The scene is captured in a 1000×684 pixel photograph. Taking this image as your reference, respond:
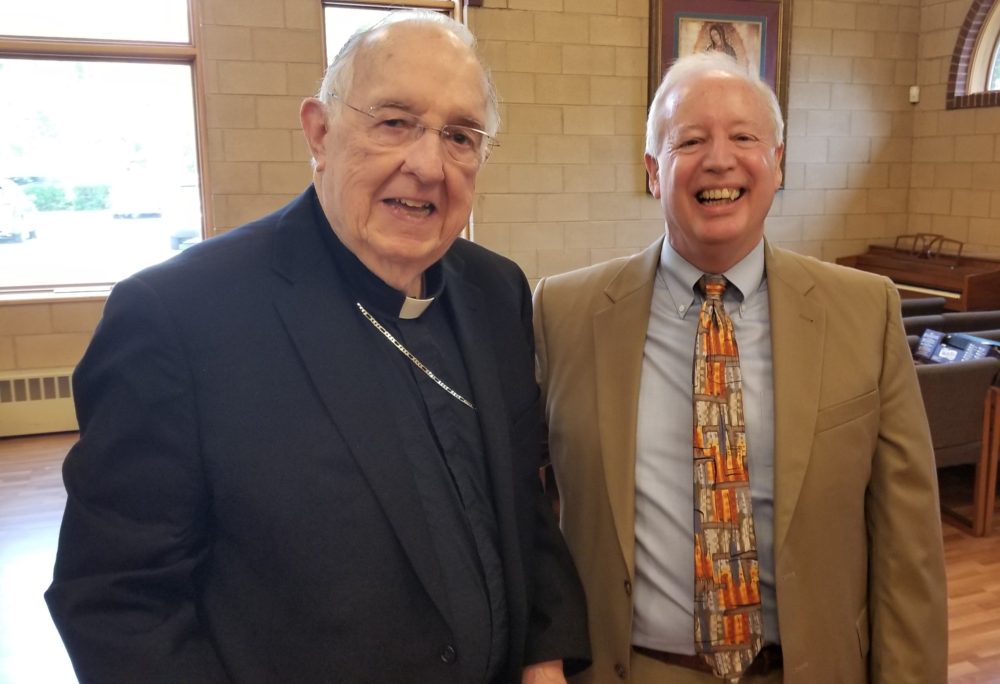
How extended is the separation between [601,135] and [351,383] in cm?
562

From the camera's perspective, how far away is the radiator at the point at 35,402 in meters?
5.41

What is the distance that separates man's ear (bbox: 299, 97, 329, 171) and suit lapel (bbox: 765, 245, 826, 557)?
2.86ft

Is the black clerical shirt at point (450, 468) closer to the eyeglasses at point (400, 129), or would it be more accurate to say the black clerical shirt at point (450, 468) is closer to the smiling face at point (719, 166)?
the eyeglasses at point (400, 129)

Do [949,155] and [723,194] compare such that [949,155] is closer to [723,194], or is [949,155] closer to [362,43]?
[723,194]

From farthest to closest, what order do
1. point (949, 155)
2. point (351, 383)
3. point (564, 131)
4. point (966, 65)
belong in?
point (949, 155) < point (966, 65) < point (564, 131) < point (351, 383)

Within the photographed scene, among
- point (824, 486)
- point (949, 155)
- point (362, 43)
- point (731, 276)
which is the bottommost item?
point (824, 486)

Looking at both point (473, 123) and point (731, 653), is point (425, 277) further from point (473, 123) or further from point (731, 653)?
point (731, 653)

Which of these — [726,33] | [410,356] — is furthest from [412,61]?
[726,33]

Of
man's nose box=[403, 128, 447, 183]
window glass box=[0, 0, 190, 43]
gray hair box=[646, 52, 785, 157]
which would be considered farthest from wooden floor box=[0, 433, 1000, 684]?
window glass box=[0, 0, 190, 43]

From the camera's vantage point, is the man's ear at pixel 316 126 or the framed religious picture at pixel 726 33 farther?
the framed religious picture at pixel 726 33

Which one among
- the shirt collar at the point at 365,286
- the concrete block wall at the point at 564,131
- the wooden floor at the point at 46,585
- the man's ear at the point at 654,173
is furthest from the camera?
the concrete block wall at the point at 564,131

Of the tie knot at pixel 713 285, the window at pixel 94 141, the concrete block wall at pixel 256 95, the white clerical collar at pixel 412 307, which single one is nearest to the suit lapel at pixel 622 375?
the tie knot at pixel 713 285

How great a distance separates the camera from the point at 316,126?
1.25 m

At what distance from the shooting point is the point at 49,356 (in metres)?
5.50
